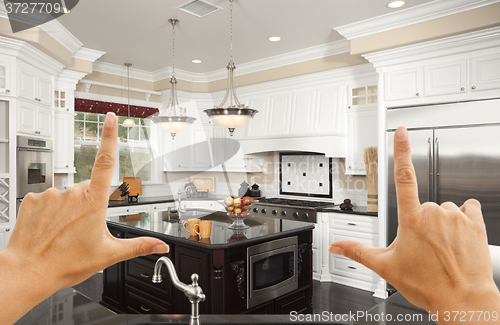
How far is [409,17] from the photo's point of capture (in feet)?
11.6

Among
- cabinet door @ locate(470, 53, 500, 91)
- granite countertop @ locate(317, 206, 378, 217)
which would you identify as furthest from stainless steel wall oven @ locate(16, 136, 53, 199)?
cabinet door @ locate(470, 53, 500, 91)

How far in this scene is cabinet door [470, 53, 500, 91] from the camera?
10.3 feet

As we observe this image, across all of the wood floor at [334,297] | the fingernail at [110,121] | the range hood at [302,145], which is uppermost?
the range hood at [302,145]

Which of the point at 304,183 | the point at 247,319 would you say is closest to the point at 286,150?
the point at 304,183

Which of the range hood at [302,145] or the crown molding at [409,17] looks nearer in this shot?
the crown molding at [409,17]

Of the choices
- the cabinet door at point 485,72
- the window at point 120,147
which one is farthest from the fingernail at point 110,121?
the window at point 120,147

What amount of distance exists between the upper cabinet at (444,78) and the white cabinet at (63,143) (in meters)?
Answer: 3.99

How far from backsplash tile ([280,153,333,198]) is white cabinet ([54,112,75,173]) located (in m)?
3.03

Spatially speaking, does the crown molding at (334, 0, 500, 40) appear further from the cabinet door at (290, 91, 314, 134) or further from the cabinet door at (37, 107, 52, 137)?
the cabinet door at (37, 107, 52, 137)

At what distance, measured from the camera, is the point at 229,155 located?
6.04 meters

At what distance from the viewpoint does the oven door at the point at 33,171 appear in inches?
145

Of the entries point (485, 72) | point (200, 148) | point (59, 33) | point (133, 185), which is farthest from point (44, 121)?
point (485, 72)

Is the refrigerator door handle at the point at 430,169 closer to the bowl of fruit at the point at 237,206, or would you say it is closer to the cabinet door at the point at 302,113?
the cabinet door at the point at 302,113

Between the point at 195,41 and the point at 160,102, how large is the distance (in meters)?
2.01
